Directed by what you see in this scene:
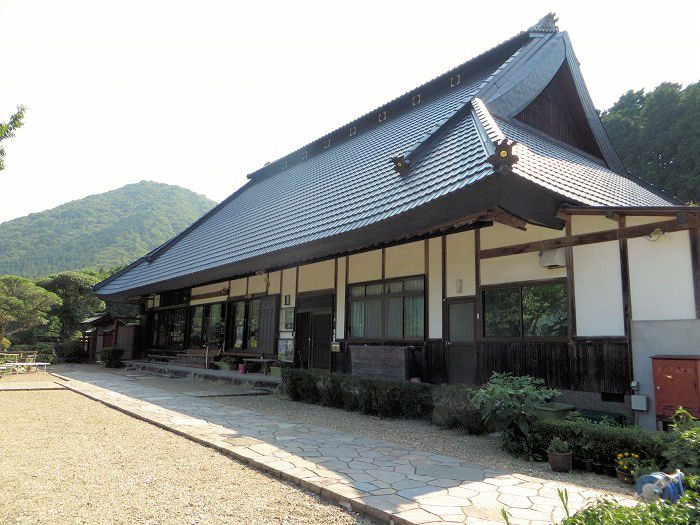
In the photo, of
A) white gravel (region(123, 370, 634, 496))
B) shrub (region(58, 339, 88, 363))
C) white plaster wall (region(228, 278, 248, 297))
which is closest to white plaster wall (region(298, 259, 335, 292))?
white plaster wall (region(228, 278, 248, 297))

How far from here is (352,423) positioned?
7109 mm

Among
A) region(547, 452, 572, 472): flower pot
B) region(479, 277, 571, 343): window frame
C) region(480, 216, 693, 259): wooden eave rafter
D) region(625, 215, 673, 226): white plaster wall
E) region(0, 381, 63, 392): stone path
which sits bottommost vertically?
region(0, 381, 63, 392): stone path

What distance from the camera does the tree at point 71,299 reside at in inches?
1214

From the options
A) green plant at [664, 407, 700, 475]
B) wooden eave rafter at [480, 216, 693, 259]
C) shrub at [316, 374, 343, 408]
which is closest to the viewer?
green plant at [664, 407, 700, 475]

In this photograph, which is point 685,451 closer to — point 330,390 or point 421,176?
point 421,176

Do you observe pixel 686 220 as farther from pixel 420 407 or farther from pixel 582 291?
pixel 420 407

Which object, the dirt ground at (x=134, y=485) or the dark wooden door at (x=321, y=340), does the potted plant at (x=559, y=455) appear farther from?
the dark wooden door at (x=321, y=340)

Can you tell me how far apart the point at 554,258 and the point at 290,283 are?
301 inches

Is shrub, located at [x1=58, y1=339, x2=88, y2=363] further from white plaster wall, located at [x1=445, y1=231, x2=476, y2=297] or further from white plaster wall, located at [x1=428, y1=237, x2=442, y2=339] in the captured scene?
white plaster wall, located at [x1=445, y1=231, x2=476, y2=297]

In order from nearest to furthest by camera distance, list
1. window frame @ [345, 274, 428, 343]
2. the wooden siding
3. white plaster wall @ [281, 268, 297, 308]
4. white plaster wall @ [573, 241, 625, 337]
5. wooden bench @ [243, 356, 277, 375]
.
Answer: the wooden siding → white plaster wall @ [573, 241, 625, 337] → window frame @ [345, 274, 428, 343] → white plaster wall @ [281, 268, 297, 308] → wooden bench @ [243, 356, 277, 375]

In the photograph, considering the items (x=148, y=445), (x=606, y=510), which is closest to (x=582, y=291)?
(x=606, y=510)

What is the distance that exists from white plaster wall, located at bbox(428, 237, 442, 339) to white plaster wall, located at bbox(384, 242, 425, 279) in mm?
223

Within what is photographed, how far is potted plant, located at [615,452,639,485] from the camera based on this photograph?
4250mm

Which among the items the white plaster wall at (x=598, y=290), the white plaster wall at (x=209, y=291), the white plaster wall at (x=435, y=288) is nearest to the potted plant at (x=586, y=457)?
the white plaster wall at (x=598, y=290)
